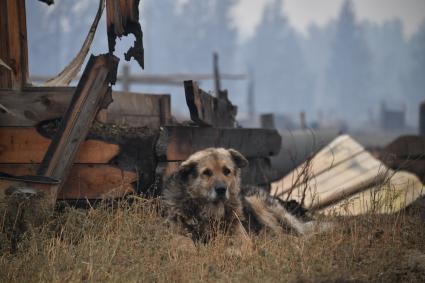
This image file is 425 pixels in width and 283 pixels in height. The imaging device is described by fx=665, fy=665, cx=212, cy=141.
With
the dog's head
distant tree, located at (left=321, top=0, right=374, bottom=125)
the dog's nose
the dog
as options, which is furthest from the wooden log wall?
distant tree, located at (left=321, top=0, right=374, bottom=125)

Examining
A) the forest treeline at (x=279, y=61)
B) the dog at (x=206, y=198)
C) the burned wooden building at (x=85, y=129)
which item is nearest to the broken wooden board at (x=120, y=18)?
the burned wooden building at (x=85, y=129)

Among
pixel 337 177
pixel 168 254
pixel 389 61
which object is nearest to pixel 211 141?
pixel 168 254

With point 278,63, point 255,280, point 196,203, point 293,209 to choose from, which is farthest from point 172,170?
point 278,63

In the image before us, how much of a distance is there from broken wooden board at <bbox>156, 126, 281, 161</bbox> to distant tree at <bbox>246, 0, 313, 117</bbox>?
433 feet

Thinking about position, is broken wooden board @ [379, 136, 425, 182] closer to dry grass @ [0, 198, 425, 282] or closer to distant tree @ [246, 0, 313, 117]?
dry grass @ [0, 198, 425, 282]

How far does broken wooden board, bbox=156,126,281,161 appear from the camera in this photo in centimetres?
802

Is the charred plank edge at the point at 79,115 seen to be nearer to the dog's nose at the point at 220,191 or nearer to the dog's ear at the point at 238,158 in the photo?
the dog's nose at the point at 220,191

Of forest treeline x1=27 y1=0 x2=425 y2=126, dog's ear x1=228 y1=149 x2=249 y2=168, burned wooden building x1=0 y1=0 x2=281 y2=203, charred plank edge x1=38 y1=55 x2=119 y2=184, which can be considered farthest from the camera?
forest treeline x1=27 y1=0 x2=425 y2=126

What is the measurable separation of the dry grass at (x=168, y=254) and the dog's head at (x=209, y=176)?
56 cm

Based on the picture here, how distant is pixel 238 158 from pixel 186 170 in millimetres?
764

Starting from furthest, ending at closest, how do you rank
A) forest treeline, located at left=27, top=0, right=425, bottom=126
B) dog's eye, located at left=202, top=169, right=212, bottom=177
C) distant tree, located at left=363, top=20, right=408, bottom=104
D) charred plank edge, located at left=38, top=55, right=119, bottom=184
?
1. distant tree, located at left=363, top=20, right=408, bottom=104
2. forest treeline, located at left=27, top=0, right=425, bottom=126
3. dog's eye, located at left=202, top=169, right=212, bottom=177
4. charred plank edge, located at left=38, top=55, right=119, bottom=184

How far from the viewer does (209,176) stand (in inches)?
302

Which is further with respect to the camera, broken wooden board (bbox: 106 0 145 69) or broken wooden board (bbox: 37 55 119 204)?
broken wooden board (bbox: 106 0 145 69)

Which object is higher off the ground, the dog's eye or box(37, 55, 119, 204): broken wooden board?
box(37, 55, 119, 204): broken wooden board
